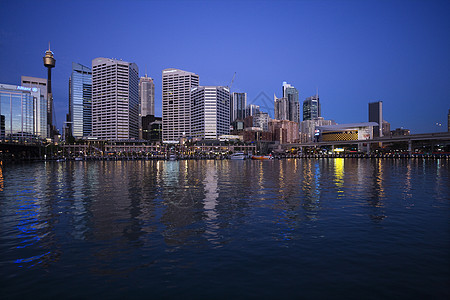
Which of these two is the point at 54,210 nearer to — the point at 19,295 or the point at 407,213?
the point at 19,295

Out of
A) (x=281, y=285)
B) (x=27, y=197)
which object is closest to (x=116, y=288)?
(x=281, y=285)

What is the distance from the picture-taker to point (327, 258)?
13227 millimetres

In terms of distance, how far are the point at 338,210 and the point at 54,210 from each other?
78.0ft

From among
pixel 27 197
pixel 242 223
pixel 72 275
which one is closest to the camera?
pixel 72 275

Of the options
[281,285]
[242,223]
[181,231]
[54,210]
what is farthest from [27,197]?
[281,285]

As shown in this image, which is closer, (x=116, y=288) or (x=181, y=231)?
(x=116, y=288)

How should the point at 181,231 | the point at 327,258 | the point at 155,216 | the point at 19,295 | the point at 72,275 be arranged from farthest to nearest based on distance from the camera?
the point at 155,216 < the point at 181,231 < the point at 327,258 < the point at 72,275 < the point at 19,295

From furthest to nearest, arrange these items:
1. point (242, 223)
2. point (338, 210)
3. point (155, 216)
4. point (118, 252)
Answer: point (338, 210) < point (155, 216) < point (242, 223) < point (118, 252)

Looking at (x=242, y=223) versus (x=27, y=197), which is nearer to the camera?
(x=242, y=223)

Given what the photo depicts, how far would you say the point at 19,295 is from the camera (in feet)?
33.0

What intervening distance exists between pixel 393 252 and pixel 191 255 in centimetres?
981

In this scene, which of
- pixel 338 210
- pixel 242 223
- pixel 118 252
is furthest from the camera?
pixel 338 210

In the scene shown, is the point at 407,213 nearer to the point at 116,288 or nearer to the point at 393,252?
the point at 393,252

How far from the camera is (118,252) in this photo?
14125 millimetres
